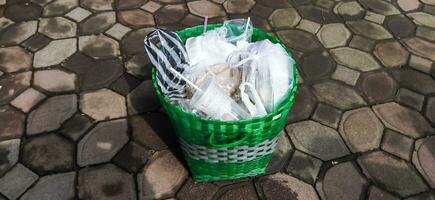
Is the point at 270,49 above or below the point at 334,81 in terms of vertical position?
above

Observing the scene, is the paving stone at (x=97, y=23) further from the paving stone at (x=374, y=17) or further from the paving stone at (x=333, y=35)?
the paving stone at (x=374, y=17)

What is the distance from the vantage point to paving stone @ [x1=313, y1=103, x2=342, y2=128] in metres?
2.81

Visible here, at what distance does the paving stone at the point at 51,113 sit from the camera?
9.02 feet

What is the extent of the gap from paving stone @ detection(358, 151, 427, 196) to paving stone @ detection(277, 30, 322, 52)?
Result: 48.8 inches

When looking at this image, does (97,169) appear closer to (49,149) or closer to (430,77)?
(49,149)

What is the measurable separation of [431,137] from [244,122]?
5.84ft

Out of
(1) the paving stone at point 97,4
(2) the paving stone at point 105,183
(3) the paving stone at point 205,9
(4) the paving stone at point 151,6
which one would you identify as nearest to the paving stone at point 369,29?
(3) the paving stone at point 205,9

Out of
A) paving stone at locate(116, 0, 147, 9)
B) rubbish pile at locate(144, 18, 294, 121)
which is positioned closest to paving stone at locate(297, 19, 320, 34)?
rubbish pile at locate(144, 18, 294, 121)

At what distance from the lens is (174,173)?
248 cm

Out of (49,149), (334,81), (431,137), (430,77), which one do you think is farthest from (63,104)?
(430,77)

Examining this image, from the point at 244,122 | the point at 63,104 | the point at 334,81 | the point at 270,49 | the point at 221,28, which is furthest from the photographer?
the point at 334,81

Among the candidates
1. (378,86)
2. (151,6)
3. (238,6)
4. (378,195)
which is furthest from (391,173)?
(151,6)

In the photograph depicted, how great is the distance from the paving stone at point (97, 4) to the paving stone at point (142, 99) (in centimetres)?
128

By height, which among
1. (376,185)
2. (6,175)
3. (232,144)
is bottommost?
(6,175)
